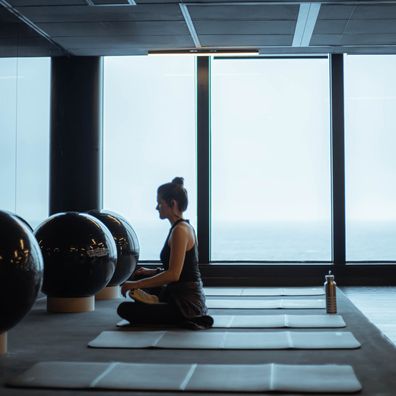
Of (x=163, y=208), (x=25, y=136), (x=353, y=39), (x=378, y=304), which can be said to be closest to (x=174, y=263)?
(x=163, y=208)

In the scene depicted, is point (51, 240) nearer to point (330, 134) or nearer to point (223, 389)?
point (223, 389)

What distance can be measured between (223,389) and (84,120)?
19.5 feet

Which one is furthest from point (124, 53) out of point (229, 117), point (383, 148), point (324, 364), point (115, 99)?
point (324, 364)

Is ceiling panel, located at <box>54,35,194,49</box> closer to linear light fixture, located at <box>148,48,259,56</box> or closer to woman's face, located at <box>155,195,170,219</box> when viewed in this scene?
linear light fixture, located at <box>148,48,259,56</box>

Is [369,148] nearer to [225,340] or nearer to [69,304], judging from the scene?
[69,304]

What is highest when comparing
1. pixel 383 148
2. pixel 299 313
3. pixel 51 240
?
pixel 383 148

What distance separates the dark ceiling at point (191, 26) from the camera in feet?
21.2

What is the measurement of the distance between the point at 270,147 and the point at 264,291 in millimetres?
2467

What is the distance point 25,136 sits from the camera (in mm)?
7211

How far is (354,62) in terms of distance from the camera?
8.64m

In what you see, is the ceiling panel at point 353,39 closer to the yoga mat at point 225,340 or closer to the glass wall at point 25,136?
the glass wall at point 25,136

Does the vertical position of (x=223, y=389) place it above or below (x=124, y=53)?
below

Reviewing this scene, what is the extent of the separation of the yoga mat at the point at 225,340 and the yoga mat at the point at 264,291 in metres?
2.49

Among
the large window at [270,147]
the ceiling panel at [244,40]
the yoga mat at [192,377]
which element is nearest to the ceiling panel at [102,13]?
the ceiling panel at [244,40]
